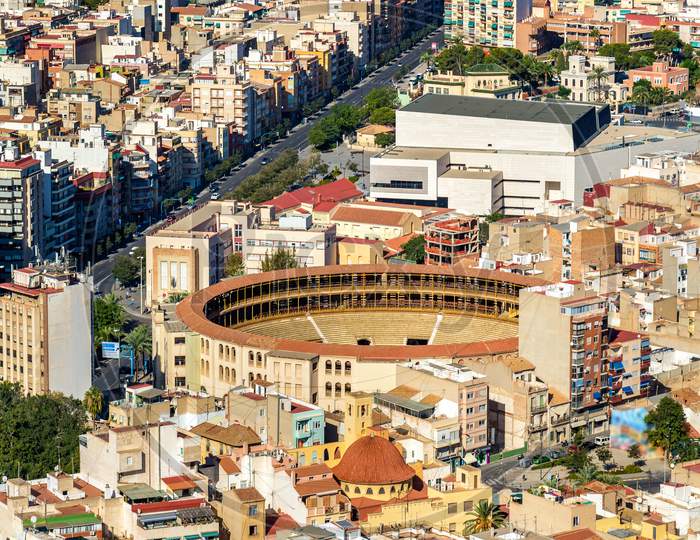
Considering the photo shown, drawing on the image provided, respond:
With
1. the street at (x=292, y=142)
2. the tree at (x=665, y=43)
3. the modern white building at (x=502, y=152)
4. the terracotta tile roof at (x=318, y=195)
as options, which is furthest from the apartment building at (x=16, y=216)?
the tree at (x=665, y=43)

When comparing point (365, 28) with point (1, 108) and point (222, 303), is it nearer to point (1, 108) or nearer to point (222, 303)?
point (1, 108)

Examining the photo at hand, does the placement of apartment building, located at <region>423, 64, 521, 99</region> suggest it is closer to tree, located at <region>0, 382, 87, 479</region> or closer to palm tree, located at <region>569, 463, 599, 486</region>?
tree, located at <region>0, 382, 87, 479</region>

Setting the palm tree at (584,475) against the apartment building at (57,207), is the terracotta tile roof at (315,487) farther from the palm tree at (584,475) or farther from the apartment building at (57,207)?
the apartment building at (57,207)

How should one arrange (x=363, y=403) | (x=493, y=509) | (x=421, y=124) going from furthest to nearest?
1. (x=421, y=124)
2. (x=363, y=403)
3. (x=493, y=509)

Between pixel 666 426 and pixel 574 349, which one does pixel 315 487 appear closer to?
pixel 666 426

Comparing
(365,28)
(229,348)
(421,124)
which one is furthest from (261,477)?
(365,28)

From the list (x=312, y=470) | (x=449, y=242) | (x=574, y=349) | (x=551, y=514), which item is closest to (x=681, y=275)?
(x=449, y=242)
